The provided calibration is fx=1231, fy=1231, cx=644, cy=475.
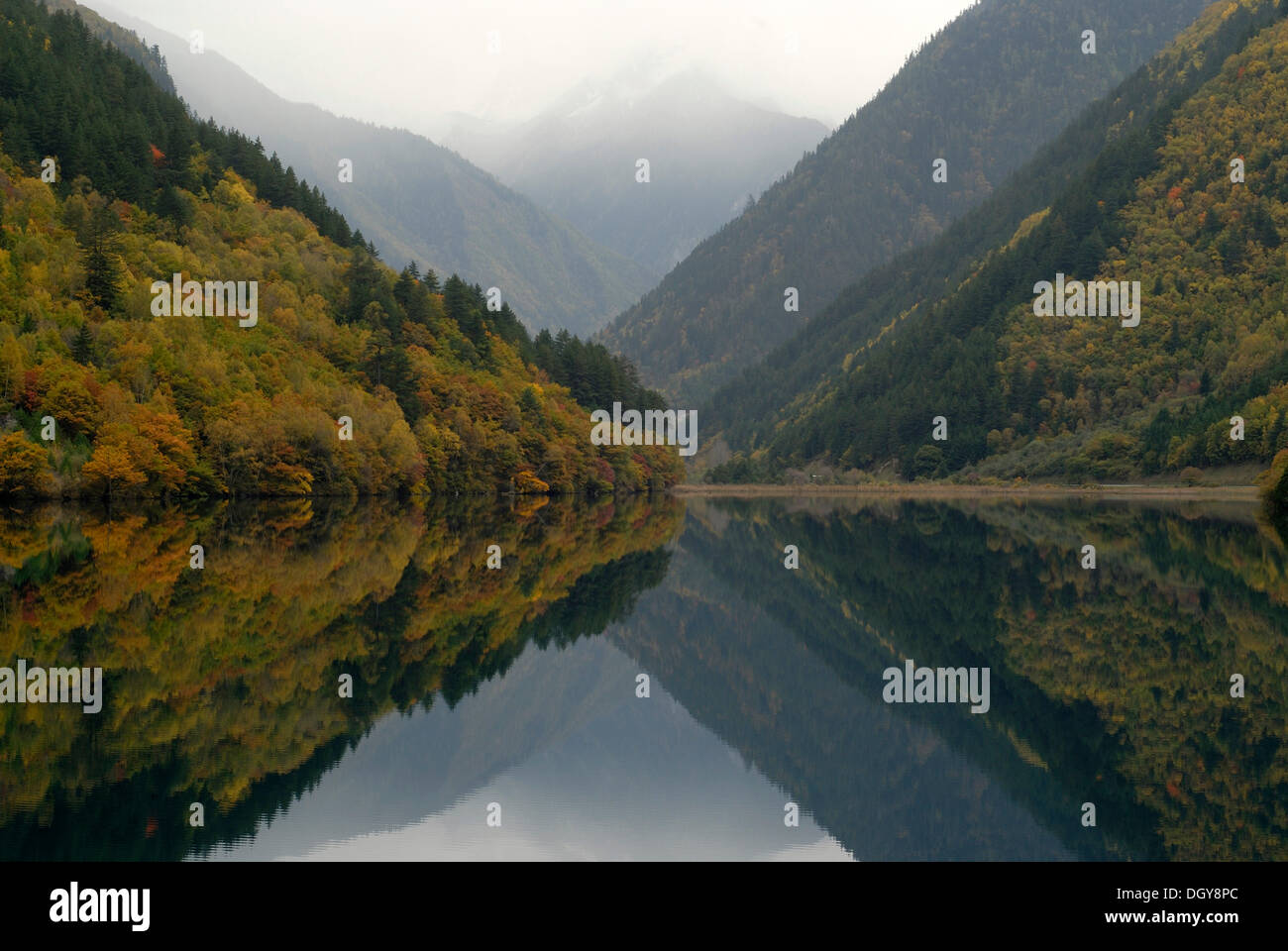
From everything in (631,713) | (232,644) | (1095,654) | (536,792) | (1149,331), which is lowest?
(536,792)

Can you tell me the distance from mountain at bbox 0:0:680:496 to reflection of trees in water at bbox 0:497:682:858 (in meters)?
24.2

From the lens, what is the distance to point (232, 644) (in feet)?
79.9

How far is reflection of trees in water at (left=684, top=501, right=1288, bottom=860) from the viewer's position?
15.0 metres

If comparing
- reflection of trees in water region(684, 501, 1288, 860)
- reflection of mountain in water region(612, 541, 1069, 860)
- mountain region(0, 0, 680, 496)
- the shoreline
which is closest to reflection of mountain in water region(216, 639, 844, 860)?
reflection of mountain in water region(612, 541, 1069, 860)

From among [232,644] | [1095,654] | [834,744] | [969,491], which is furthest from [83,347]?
[969,491]

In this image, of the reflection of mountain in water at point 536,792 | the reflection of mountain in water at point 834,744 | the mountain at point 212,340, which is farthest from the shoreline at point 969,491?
the reflection of mountain in water at point 536,792

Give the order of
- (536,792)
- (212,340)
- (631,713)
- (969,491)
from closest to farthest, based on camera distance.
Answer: (536,792), (631,713), (212,340), (969,491)

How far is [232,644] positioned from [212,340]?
2918 inches

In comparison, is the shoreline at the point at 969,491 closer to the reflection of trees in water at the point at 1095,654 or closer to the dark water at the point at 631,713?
the reflection of trees in water at the point at 1095,654

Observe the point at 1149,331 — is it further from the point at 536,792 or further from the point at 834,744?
the point at 536,792

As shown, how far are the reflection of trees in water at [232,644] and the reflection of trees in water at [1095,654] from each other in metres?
6.62
